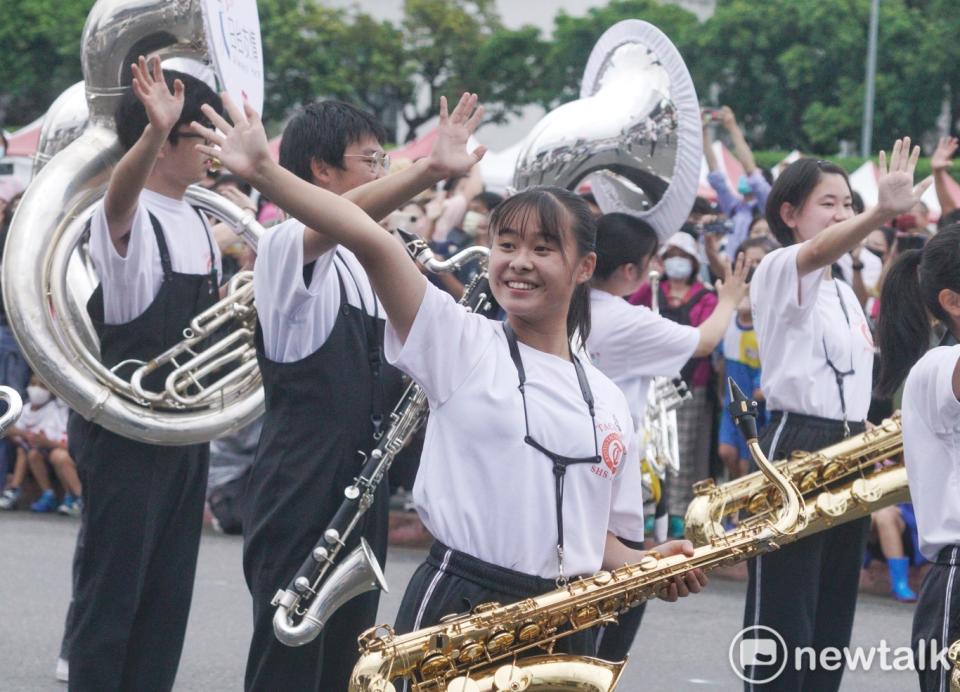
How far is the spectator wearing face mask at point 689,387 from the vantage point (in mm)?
8883

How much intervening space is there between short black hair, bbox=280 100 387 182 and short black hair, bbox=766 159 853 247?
1.52m

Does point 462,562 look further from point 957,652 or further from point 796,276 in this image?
point 796,276

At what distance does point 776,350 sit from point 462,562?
2.03 metres

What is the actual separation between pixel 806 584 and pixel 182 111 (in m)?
2.32

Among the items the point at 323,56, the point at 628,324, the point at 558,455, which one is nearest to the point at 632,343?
the point at 628,324

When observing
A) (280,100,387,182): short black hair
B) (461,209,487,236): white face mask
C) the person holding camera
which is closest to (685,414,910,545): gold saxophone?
(280,100,387,182): short black hair

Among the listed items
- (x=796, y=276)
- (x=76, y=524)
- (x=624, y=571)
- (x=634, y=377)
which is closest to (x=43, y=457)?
(x=76, y=524)

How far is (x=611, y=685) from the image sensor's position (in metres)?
3.14

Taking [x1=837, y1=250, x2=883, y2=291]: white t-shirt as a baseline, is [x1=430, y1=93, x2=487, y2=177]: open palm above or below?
below

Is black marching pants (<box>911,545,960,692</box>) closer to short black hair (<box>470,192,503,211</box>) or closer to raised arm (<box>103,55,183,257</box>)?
raised arm (<box>103,55,183,257</box>)

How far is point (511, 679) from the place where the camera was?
10.0ft

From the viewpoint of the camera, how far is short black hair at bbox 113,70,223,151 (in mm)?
4586

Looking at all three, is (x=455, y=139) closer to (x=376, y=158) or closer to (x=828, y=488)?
(x=376, y=158)

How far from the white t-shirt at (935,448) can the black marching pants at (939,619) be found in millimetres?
37
